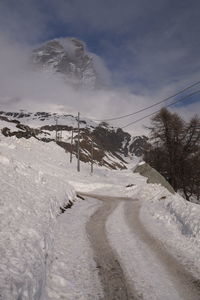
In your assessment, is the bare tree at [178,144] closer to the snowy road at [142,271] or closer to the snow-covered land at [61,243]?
the snow-covered land at [61,243]

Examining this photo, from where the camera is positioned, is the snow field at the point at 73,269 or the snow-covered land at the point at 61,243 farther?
the snow field at the point at 73,269

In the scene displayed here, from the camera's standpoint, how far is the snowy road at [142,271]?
5883mm

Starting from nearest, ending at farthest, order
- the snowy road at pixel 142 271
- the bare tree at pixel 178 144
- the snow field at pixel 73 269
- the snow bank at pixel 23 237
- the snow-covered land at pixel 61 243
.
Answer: the snow bank at pixel 23 237 < the snow-covered land at pixel 61 243 < the snow field at pixel 73 269 < the snowy road at pixel 142 271 < the bare tree at pixel 178 144

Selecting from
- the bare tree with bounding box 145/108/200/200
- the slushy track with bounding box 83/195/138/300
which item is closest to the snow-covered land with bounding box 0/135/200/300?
the slushy track with bounding box 83/195/138/300

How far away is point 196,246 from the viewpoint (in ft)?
29.9

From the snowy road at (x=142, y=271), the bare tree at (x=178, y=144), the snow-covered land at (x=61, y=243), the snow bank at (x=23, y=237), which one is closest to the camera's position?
the snow bank at (x=23, y=237)

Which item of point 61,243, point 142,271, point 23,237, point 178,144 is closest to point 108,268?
point 142,271

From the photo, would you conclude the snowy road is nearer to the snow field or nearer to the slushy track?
the slushy track

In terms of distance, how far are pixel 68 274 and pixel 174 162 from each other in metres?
23.9

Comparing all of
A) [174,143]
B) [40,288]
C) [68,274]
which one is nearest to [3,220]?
[68,274]

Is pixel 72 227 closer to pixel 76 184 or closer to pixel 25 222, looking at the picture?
pixel 25 222

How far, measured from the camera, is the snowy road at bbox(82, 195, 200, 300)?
5.88 metres

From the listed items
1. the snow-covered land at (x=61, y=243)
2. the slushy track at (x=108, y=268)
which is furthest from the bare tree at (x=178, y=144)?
the slushy track at (x=108, y=268)

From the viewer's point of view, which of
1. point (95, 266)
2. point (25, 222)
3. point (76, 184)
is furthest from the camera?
point (76, 184)
